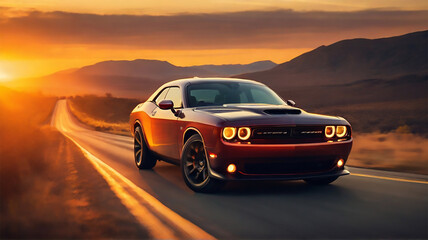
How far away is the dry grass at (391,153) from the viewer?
11.4 m

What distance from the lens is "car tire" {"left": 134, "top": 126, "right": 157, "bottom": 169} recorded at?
10242 millimetres

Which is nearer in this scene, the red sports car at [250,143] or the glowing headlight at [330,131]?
the red sports car at [250,143]

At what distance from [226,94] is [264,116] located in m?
1.82

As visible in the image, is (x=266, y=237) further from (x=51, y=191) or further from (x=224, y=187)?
(x=51, y=191)

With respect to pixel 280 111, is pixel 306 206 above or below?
below

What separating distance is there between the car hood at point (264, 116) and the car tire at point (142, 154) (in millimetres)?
2430

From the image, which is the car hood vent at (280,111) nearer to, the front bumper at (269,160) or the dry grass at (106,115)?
the front bumper at (269,160)

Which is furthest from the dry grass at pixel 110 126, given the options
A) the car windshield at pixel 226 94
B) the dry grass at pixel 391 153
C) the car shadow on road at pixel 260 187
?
the car shadow on road at pixel 260 187

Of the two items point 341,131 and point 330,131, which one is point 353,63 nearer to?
point 341,131

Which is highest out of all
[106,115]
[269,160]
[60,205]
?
[269,160]

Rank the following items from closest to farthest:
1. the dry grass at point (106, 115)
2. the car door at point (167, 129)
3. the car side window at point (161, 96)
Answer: the car door at point (167, 129) < the car side window at point (161, 96) < the dry grass at point (106, 115)

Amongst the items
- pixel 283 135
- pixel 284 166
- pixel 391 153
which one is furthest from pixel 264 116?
pixel 391 153

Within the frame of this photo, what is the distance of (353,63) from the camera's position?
174 m

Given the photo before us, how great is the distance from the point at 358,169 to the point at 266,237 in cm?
551
